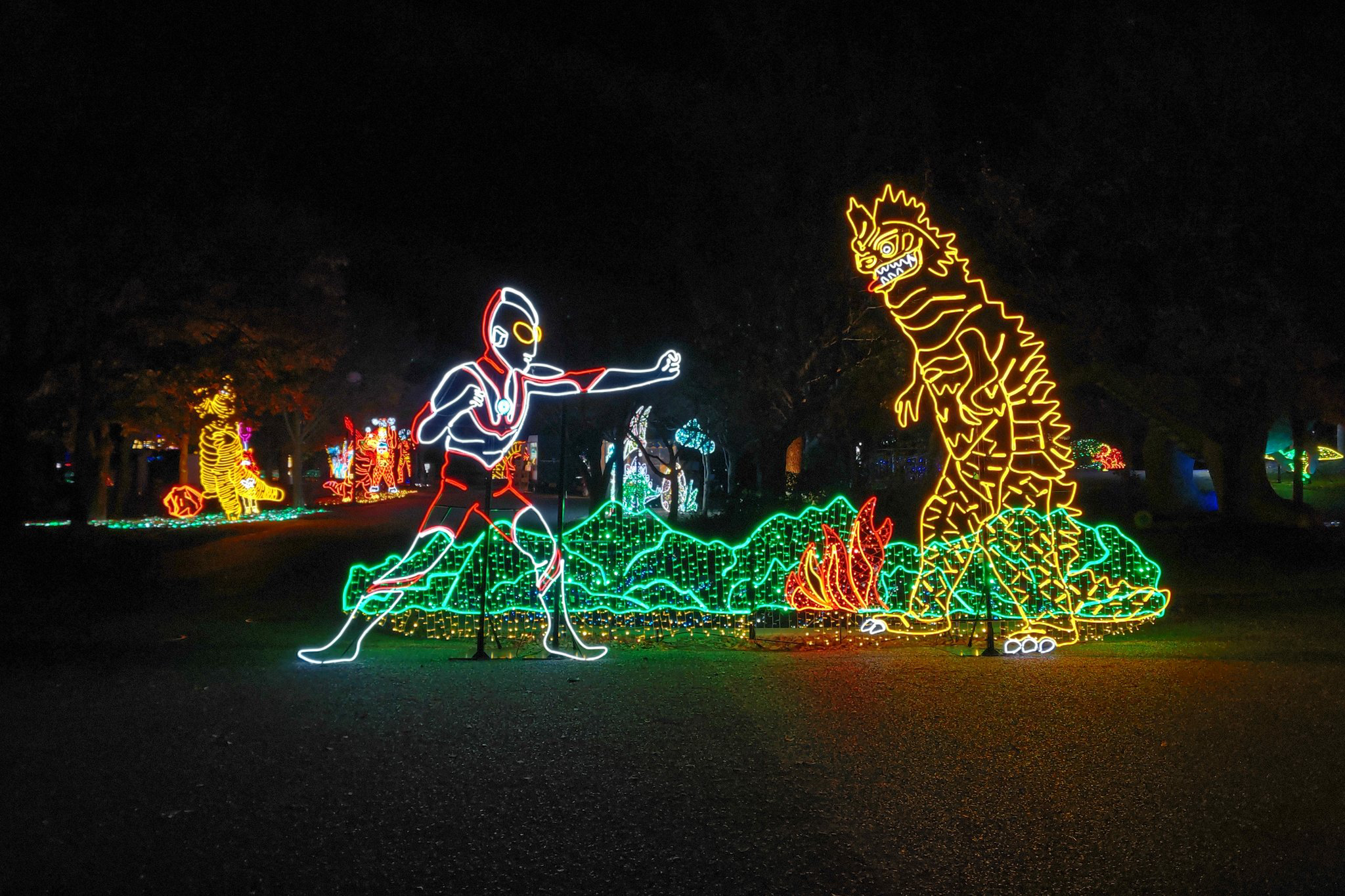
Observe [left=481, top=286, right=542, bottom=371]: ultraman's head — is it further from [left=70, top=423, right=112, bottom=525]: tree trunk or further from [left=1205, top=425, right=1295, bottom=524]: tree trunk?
[left=1205, top=425, right=1295, bottom=524]: tree trunk

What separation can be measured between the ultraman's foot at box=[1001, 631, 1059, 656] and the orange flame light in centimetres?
129

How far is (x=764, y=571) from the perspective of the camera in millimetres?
10180

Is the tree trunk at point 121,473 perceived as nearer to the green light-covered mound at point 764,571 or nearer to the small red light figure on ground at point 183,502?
the small red light figure on ground at point 183,502

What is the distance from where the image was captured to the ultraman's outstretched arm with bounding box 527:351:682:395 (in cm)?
902

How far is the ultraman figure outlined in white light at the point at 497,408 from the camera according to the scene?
29.1 feet

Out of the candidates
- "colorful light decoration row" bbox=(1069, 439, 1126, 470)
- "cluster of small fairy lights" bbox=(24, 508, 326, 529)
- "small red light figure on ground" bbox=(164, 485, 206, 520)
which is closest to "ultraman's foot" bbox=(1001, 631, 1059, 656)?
"cluster of small fairy lights" bbox=(24, 508, 326, 529)

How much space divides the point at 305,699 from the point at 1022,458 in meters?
7.33

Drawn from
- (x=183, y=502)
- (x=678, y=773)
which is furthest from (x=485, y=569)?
(x=183, y=502)

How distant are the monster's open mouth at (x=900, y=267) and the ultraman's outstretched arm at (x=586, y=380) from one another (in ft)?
9.34

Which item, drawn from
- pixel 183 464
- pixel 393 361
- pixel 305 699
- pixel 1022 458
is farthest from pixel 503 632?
pixel 393 361

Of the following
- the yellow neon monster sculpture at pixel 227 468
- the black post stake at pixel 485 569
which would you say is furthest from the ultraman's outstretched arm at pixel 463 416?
the yellow neon monster sculpture at pixel 227 468

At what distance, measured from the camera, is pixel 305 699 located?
712 centimetres

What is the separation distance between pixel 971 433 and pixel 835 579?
7.44 feet

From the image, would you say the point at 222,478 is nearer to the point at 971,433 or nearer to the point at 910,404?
the point at 910,404
